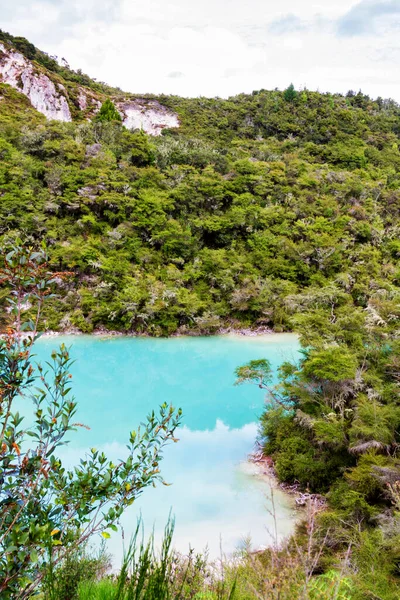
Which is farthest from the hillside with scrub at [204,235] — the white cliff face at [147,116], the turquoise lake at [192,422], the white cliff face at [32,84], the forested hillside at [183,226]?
the white cliff face at [147,116]

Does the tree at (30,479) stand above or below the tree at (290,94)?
below

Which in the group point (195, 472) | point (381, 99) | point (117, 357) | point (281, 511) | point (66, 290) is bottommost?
point (281, 511)

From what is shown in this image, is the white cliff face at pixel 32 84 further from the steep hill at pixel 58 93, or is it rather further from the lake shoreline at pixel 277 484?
the lake shoreline at pixel 277 484

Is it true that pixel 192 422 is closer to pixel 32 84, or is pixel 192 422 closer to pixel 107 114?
pixel 107 114

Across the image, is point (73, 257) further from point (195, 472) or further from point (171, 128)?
point (171, 128)

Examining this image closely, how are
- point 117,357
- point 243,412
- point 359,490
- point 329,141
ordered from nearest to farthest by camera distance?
point 359,490
point 243,412
point 117,357
point 329,141

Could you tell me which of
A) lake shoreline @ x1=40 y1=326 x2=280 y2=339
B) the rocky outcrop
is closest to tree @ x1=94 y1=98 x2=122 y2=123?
the rocky outcrop

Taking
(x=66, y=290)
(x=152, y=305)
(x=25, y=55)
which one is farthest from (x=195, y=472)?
(x=25, y=55)
